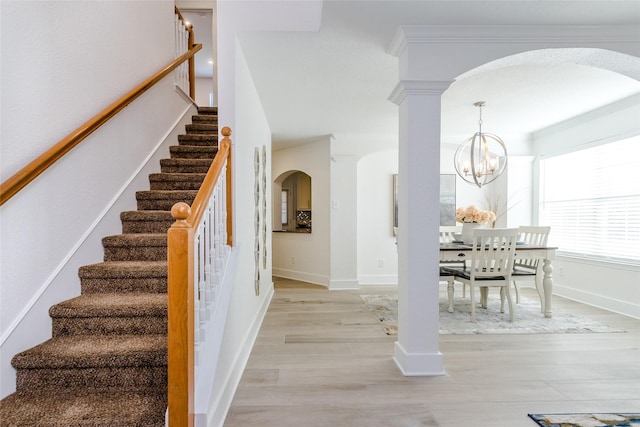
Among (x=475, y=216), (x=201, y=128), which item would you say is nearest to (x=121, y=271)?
(x=201, y=128)

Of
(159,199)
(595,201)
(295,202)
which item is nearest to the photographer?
(159,199)

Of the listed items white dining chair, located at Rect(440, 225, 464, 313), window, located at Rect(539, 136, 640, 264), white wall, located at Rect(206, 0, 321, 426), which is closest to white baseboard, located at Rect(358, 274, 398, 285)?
white dining chair, located at Rect(440, 225, 464, 313)

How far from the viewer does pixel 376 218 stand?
19.4ft

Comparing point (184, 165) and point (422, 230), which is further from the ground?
point (184, 165)

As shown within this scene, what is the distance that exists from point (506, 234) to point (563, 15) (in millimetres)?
2057

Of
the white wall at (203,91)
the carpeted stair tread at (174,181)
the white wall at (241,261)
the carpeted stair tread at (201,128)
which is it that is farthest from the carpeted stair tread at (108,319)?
the white wall at (203,91)

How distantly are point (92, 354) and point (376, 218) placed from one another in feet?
15.7

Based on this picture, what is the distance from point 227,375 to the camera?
84.0 inches

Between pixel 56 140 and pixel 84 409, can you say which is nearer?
pixel 84 409

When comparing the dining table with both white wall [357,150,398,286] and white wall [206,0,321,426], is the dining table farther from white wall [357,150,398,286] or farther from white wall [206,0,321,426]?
white wall [206,0,321,426]

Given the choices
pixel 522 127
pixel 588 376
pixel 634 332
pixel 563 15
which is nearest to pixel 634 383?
pixel 588 376

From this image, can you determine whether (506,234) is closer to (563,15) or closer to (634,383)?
(634,383)

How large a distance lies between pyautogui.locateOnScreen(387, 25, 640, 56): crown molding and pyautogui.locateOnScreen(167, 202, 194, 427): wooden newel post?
2.06 m

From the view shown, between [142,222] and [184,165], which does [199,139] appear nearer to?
[184,165]
